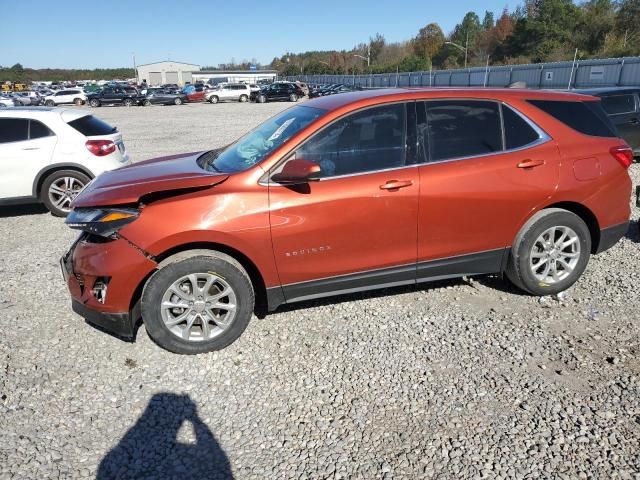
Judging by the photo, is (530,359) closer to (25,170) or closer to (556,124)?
(556,124)

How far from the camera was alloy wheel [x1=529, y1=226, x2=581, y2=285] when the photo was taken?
4.14m

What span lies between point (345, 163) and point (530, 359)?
6.38ft

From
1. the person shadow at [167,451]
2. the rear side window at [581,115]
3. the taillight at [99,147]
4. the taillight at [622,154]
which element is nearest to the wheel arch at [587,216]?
the taillight at [622,154]

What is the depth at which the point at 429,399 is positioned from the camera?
301 centimetres

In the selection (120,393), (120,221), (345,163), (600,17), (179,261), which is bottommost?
(120,393)

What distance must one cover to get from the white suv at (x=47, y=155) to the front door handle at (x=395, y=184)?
17.2 feet

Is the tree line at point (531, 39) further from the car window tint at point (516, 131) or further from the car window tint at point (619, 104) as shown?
the car window tint at point (516, 131)

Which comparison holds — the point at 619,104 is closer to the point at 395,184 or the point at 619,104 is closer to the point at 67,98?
the point at 395,184

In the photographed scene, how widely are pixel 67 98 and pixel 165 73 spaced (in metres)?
79.5

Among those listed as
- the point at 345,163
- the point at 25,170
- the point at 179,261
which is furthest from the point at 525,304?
the point at 25,170

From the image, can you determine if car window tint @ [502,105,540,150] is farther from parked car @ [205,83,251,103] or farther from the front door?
parked car @ [205,83,251,103]

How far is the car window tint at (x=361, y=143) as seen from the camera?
3.60 meters

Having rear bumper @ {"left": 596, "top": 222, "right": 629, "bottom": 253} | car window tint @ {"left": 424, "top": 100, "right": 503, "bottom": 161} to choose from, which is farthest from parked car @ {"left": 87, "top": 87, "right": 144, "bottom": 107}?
rear bumper @ {"left": 596, "top": 222, "right": 629, "bottom": 253}

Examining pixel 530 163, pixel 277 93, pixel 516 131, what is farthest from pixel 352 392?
pixel 277 93
